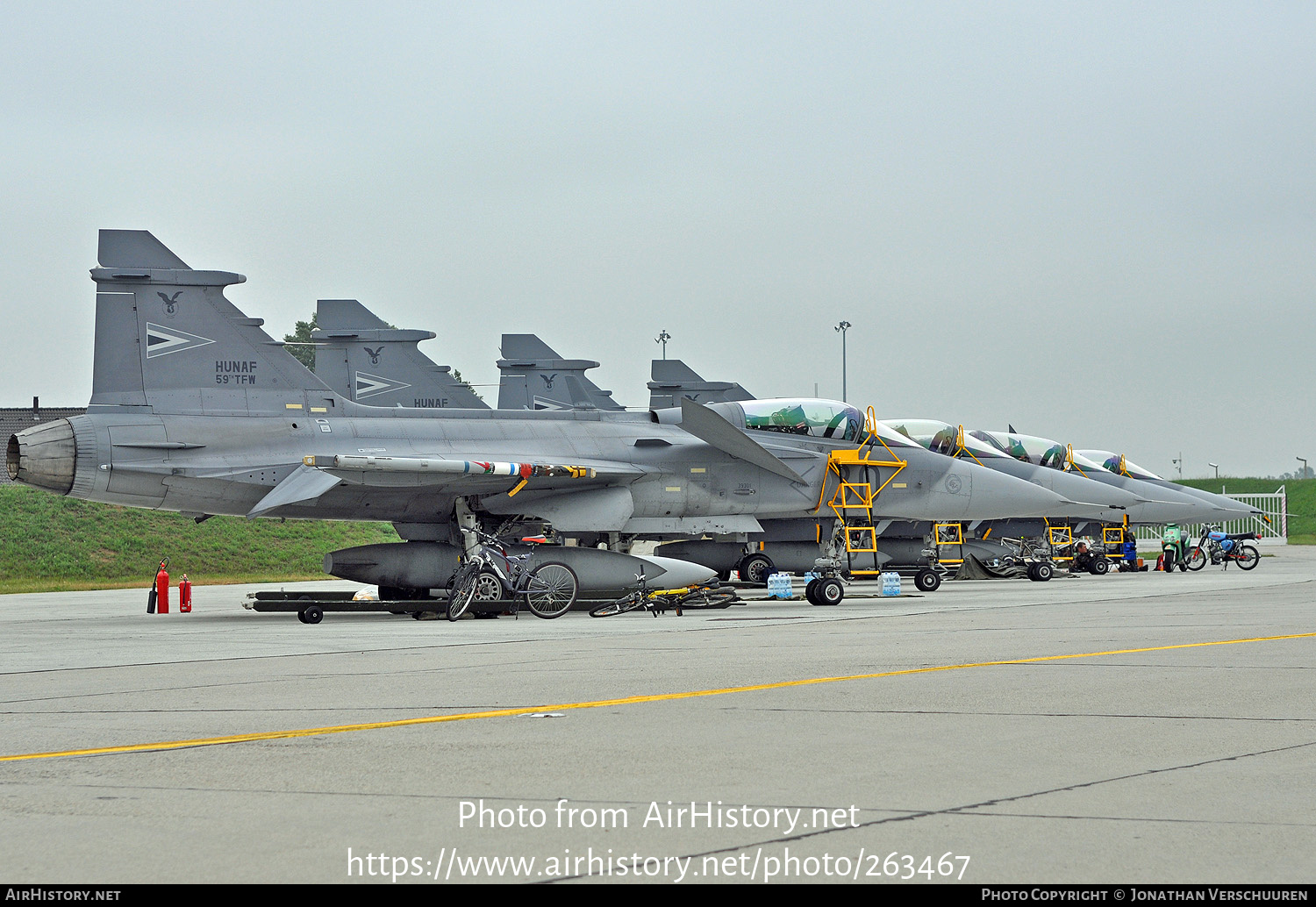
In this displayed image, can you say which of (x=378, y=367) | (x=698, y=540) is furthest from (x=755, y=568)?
(x=378, y=367)

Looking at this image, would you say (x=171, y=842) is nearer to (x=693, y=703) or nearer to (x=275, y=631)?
(x=693, y=703)

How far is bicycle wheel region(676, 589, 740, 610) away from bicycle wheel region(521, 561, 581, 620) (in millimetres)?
1651

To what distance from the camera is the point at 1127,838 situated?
425 centimetres

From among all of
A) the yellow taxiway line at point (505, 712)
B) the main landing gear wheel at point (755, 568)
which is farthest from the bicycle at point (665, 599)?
the yellow taxiway line at point (505, 712)

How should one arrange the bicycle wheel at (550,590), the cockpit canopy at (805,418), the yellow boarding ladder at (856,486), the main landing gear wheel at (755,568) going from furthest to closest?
the main landing gear wheel at (755,568) → the yellow boarding ladder at (856,486) → the cockpit canopy at (805,418) → the bicycle wheel at (550,590)

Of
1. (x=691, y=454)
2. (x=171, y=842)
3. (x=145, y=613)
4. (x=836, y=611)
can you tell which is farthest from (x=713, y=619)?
(x=171, y=842)

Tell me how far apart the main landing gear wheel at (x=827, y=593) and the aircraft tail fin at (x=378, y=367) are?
324 inches

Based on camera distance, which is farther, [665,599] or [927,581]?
[927,581]

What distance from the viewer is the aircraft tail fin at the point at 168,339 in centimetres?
1688

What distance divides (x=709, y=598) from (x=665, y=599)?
37.8 inches

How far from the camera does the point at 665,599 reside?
1716cm

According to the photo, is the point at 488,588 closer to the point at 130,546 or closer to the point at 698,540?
the point at 698,540

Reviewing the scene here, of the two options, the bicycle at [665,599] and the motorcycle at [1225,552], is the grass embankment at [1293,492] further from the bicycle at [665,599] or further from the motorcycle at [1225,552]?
the bicycle at [665,599]
